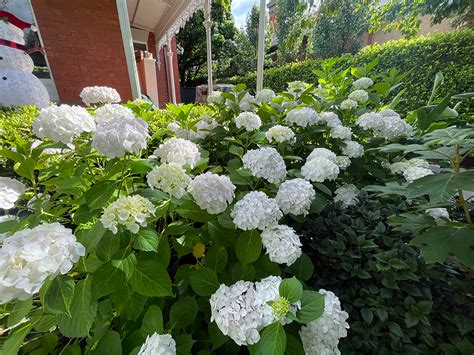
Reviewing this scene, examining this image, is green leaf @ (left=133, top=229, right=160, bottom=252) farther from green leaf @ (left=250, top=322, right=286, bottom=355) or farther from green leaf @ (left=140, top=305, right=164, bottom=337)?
green leaf @ (left=250, top=322, right=286, bottom=355)

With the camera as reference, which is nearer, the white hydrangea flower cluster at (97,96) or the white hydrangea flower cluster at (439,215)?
the white hydrangea flower cluster at (439,215)

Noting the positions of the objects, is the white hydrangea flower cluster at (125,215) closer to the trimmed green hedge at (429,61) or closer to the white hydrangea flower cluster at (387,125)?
the white hydrangea flower cluster at (387,125)

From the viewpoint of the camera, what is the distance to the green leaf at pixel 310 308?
0.63m

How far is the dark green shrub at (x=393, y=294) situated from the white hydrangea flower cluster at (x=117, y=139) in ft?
2.74

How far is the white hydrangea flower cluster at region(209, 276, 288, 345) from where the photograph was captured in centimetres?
62

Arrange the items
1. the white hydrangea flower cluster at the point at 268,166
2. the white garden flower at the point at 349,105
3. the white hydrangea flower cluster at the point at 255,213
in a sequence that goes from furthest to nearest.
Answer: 1. the white garden flower at the point at 349,105
2. the white hydrangea flower cluster at the point at 268,166
3. the white hydrangea flower cluster at the point at 255,213

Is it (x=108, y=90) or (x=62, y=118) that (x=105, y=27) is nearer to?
(x=108, y=90)

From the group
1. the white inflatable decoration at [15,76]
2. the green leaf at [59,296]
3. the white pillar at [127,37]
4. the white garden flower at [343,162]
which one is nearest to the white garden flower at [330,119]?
the white garden flower at [343,162]

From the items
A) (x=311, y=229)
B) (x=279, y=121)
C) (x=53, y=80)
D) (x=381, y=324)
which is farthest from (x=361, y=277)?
(x=53, y=80)

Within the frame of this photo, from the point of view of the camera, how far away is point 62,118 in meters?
0.82

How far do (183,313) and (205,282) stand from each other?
12 centimetres

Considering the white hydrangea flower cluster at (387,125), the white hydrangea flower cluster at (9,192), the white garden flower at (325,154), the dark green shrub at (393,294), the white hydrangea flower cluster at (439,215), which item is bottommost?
the dark green shrub at (393,294)

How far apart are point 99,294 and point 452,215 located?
55.4 inches

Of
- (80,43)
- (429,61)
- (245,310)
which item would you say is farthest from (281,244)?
(429,61)
